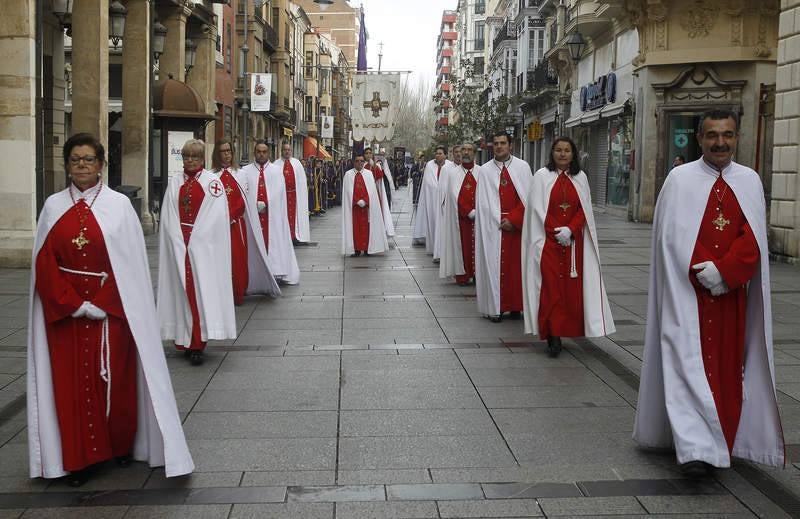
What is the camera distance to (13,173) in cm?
1443

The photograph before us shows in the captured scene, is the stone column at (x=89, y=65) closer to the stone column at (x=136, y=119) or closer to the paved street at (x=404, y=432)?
the stone column at (x=136, y=119)

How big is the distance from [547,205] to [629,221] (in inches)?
821

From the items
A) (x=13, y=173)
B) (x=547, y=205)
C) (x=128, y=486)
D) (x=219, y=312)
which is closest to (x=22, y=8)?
(x=13, y=173)

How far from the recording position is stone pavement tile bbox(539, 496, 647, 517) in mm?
4652

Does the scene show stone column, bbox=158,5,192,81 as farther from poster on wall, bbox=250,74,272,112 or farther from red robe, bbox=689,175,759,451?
red robe, bbox=689,175,759,451

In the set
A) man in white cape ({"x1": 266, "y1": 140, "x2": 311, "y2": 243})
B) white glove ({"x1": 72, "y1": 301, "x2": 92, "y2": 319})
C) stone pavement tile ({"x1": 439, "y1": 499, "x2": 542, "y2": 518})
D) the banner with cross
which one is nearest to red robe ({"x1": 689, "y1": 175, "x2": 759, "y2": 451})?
stone pavement tile ({"x1": 439, "y1": 499, "x2": 542, "y2": 518})

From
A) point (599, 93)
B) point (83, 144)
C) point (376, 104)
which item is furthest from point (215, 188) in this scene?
point (376, 104)

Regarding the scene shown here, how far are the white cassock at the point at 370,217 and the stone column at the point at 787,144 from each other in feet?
22.4

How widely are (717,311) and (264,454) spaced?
101 inches

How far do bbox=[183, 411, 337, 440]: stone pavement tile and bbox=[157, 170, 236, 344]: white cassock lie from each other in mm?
1719

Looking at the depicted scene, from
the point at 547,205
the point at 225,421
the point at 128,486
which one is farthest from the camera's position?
the point at 547,205

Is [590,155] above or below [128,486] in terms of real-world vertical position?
above

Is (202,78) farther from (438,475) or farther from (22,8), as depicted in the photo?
(438,475)

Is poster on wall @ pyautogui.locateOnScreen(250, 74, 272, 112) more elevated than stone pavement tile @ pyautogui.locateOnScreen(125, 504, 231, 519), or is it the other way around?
poster on wall @ pyautogui.locateOnScreen(250, 74, 272, 112)
